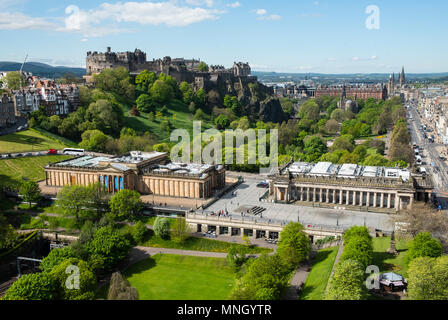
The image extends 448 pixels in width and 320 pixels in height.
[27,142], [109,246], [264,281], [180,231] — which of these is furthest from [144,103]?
[264,281]

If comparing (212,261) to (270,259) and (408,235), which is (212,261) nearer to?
(270,259)

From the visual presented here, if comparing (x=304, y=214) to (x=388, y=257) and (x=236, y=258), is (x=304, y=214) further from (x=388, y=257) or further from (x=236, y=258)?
(x=388, y=257)

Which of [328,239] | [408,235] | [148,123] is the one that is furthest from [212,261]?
[148,123]

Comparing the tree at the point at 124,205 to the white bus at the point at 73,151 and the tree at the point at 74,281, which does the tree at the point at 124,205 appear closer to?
the tree at the point at 74,281

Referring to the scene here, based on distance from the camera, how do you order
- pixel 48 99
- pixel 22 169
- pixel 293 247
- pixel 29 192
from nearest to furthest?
pixel 293 247
pixel 29 192
pixel 22 169
pixel 48 99

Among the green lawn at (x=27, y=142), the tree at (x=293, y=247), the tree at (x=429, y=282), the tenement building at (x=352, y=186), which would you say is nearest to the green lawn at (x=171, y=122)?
the green lawn at (x=27, y=142)

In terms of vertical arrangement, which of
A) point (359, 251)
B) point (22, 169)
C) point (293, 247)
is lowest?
point (293, 247)

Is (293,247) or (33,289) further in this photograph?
(293,247)
